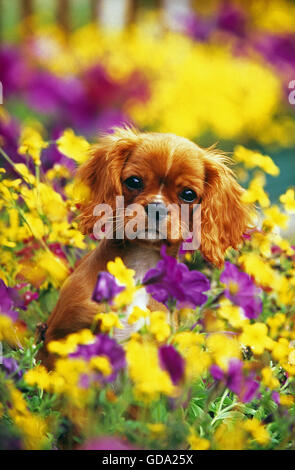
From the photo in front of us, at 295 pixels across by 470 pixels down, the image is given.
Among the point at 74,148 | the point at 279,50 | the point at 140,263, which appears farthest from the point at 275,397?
the point at 279,50

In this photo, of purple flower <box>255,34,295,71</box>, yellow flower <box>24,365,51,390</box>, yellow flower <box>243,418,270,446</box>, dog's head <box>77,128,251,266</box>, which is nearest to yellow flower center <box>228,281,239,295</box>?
dog's head <box>77,128,251,266</box>

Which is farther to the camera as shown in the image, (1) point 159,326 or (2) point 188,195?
(2) point 188,195

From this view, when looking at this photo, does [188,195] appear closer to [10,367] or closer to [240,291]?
[240,291]

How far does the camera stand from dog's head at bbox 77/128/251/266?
45.5 inches

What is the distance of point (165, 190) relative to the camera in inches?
46.3

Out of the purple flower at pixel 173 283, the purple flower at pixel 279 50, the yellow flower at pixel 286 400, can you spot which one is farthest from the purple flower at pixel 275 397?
the purple flower at pixel 279 50

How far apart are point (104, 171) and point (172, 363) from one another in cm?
44

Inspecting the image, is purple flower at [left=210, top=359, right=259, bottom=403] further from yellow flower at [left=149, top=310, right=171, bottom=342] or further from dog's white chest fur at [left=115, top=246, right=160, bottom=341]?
dog's white chest fur at [left=115, top=246, right=160, bottom=341]

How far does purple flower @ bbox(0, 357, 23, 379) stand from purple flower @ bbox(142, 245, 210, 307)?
11.0 inches

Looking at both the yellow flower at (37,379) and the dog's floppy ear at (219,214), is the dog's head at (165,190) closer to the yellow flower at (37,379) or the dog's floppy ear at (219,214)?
the dog's floppy ear at (219,214)

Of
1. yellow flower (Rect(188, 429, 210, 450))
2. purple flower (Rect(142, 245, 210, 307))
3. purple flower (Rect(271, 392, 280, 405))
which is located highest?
purple flower (Rect(142, 245, 210, 307))

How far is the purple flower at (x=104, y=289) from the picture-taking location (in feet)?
3.29
